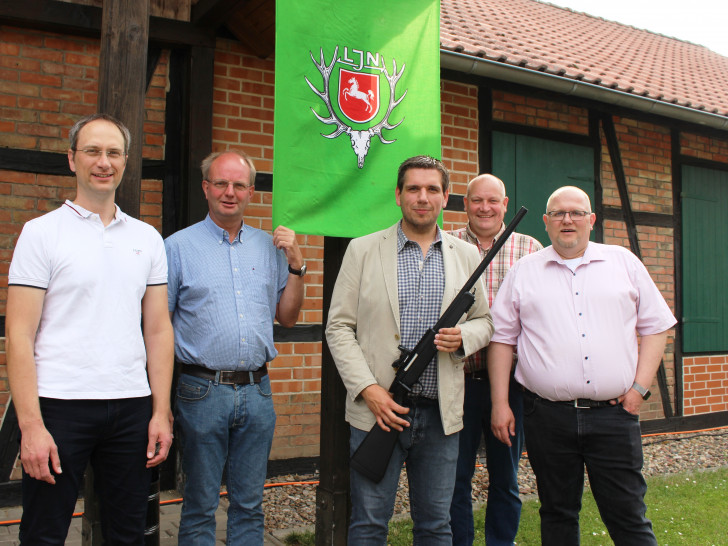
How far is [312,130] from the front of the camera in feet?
9.34

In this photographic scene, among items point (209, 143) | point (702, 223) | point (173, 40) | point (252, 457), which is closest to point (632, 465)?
point (252, 457)

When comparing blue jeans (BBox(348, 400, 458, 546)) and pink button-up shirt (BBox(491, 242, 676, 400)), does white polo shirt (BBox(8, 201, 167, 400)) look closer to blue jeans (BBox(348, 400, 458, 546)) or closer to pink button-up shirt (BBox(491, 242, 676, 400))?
blue jeans (BBox(348, 400, 458, 546))

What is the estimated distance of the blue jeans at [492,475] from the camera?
3100 millimetres

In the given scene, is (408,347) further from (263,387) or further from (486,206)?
(486,206)

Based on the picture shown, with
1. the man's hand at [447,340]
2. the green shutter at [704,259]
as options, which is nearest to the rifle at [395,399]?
the man's hand at [447,340]

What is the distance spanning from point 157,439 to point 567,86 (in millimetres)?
4619

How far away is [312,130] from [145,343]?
3.82 feet

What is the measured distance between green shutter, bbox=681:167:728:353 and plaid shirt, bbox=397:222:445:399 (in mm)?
5178

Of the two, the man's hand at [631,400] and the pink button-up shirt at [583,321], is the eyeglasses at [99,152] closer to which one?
the pink button-up shirt at [583,321]

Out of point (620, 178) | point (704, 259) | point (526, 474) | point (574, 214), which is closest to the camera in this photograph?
point (574, 214)

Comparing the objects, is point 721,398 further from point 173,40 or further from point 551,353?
point 173,40

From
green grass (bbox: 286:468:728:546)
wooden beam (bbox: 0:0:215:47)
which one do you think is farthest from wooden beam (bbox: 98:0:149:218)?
green grass (bbox: 286:468:728:546)

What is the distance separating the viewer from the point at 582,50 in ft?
23.0

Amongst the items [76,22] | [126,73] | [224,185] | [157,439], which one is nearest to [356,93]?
[224,185]
